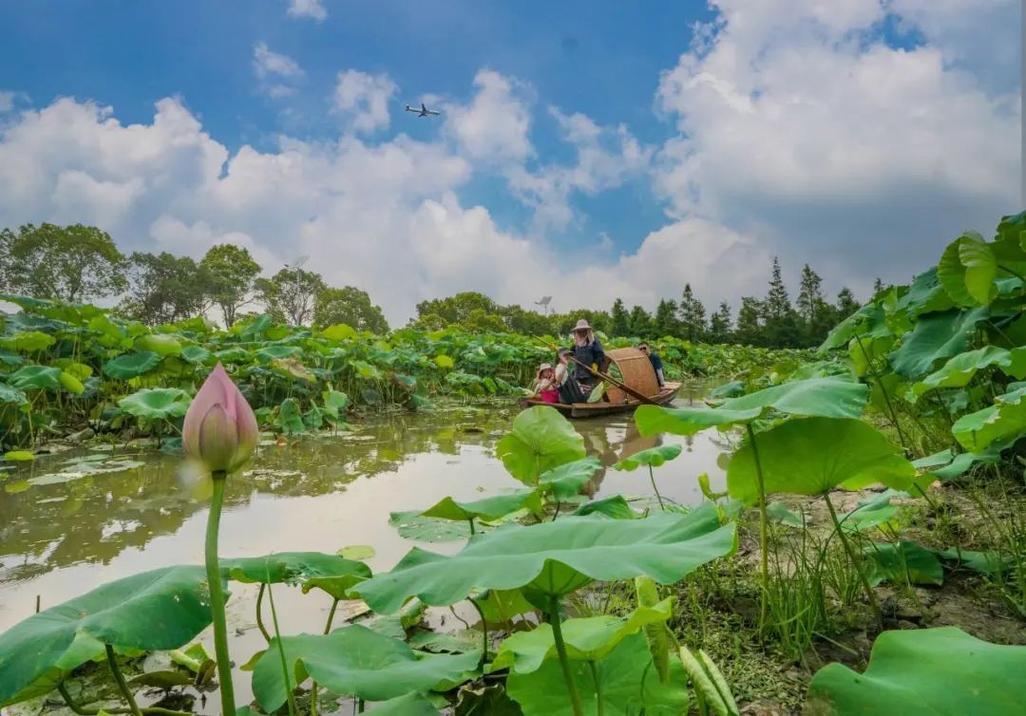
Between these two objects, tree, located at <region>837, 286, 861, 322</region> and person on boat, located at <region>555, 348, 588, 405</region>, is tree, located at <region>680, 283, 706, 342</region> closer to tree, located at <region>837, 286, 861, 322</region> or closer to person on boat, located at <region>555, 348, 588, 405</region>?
tree, located at <region>837, 286, 861, 322</region>

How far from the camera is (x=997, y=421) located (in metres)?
1.03

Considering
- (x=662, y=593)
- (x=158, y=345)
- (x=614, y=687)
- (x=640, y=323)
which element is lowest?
(x=662, y=593)

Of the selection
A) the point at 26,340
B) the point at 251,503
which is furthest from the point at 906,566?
the point at 26,340

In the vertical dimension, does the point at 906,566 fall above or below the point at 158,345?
below

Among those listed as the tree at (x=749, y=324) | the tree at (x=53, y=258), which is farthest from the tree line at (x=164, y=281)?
the tree at (x=749, y=324)

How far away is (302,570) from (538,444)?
79cm

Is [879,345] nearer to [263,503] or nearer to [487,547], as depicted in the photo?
[487,547]

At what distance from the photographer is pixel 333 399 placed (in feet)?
14.6

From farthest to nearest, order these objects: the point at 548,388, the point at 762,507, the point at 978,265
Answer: the point at 548,388 < the point at 978,265 < the point at 762,507

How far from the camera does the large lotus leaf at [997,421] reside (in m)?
0.99

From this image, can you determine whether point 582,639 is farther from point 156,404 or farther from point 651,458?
point 156,404

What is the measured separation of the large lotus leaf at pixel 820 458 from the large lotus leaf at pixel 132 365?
410cm

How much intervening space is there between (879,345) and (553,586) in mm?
2480

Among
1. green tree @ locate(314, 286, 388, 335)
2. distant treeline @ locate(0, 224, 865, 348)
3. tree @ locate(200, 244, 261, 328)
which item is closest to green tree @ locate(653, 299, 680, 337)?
distant treeline @ locate(0, 224, 865, 348)
